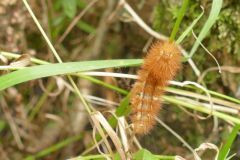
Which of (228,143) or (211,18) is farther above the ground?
(211,18)

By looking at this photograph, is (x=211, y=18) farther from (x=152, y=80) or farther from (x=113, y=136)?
(x=113, y=136)

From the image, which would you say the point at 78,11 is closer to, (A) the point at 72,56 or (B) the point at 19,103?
(A) the point at 72,56

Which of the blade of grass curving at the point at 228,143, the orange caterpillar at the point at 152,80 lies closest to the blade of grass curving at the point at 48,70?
the orange caterpillar at the point at 152,80

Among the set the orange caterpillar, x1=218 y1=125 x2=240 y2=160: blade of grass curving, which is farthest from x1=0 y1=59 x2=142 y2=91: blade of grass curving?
x1=218 y1=125 x2=240 y2=160: blade of grass curving

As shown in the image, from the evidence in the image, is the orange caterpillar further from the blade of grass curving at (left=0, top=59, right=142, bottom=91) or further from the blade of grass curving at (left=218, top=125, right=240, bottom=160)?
the blade of grass curving at (left=218, top=125, right=240, bottom=160)

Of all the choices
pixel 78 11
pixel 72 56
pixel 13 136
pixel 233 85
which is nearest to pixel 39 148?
pixel 13 136

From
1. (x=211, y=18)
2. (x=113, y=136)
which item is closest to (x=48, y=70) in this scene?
(x=113, y=136)
